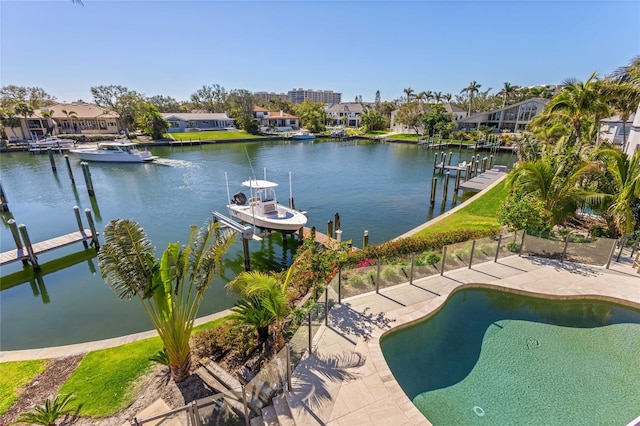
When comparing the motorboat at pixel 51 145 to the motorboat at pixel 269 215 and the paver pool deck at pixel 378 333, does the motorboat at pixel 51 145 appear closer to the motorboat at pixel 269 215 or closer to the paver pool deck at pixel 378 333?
the motorboat at pixel 269 215

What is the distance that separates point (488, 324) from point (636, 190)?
7.83 metres

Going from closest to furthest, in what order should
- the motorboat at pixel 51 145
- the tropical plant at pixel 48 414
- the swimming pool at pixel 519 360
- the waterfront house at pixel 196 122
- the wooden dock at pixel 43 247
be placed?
the tropical plant at pixel 48 414 → the swimming pool at pixel 519 360 → the wooden dock at pixel 43 247 → the motorboat at pixel 51 145 → the waterfront house at pixel 196 122

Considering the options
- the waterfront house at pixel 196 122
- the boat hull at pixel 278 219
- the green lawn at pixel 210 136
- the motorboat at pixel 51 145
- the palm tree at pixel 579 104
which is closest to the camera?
the boat hull at pixel 278 219

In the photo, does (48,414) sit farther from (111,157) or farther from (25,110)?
(25,110)

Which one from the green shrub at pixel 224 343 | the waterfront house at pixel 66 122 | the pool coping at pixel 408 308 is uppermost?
the waterfront house at pixel 66 122

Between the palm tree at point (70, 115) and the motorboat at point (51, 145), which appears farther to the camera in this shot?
the palm tree at point (70, 115)

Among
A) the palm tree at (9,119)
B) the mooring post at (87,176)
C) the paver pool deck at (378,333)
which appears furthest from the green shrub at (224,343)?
the palm tree at (9,119)

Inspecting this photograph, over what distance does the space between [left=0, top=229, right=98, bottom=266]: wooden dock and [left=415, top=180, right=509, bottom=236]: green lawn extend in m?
19.1

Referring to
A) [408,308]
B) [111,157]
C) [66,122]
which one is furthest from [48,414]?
[66,122]

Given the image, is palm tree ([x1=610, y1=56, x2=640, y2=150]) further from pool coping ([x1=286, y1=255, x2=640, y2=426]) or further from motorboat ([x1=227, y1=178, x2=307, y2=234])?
motorboat ([x1=227, y1=178, x2=307, y2=234])

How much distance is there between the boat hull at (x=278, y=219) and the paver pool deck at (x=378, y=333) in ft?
24.4

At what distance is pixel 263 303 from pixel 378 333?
3166mm

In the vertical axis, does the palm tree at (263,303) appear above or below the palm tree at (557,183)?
below

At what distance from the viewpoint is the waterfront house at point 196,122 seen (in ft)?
252
